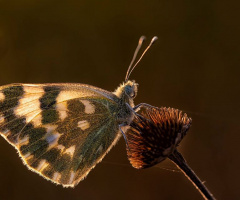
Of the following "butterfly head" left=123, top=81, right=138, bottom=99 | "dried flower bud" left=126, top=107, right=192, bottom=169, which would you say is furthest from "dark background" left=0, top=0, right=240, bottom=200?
"dried flower bud" left=126, top=107, right=192, bottom=169

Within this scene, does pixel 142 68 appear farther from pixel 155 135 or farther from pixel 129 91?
pixel 155 135

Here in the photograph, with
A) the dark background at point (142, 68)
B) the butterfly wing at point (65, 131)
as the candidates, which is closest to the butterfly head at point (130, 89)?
the butterfly wing at point (65, 131)

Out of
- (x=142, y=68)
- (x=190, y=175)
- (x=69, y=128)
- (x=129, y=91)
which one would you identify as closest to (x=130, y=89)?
(x=129, y=91)

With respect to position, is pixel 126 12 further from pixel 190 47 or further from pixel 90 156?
pixel 90 156

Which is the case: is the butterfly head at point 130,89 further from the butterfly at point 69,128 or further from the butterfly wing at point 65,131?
the butterfly wing at point 65,131

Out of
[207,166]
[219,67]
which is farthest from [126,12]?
[207,166]

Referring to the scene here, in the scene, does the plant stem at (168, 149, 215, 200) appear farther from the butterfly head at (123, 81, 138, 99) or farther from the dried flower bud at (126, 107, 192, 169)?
the butterfly head at (123, 81, 138, 99)
